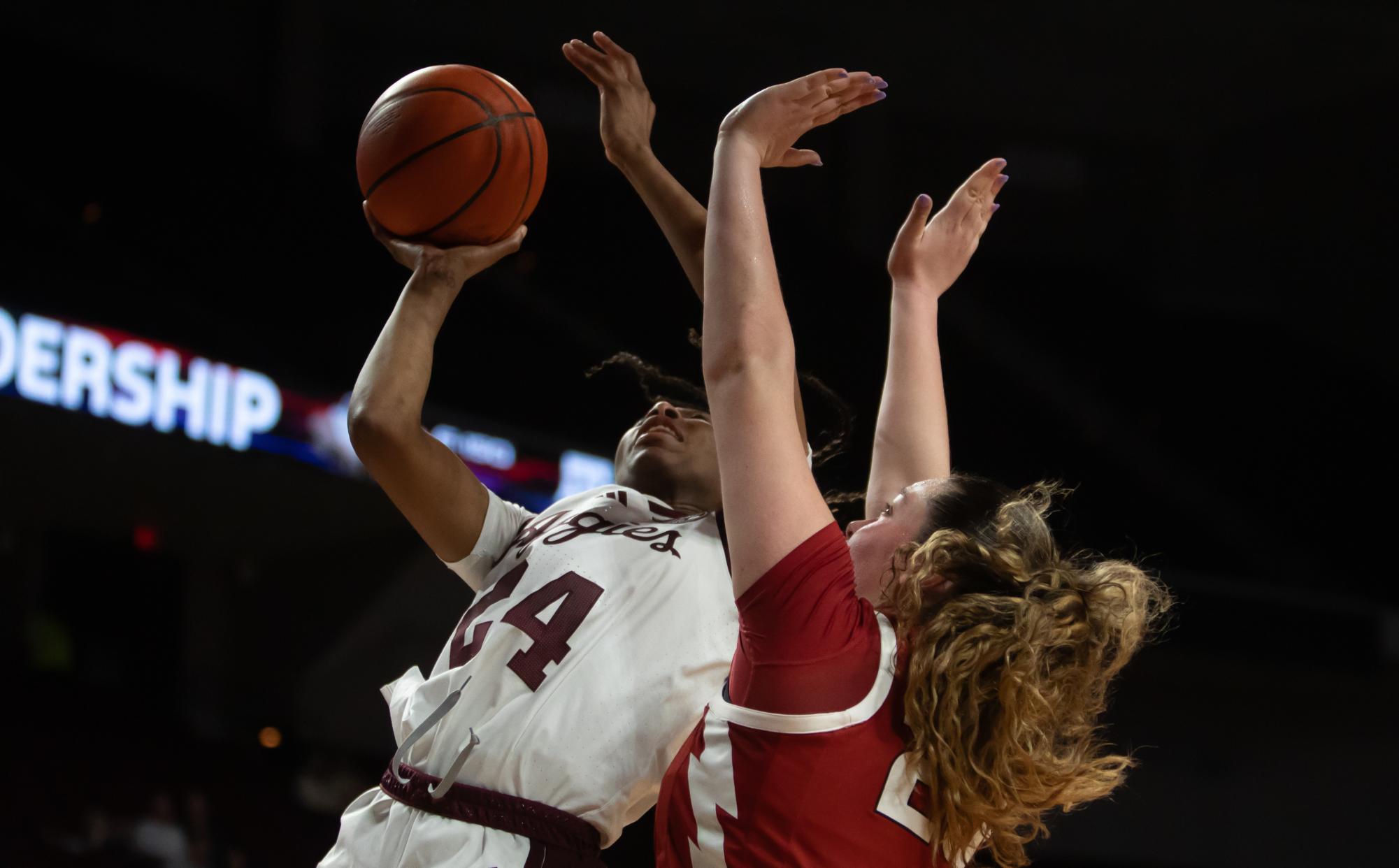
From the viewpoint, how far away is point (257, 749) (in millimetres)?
8844

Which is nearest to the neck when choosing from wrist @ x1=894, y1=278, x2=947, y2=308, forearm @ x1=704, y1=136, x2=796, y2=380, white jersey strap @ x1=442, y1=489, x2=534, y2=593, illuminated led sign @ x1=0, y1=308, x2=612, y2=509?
white jersey strap @ x1=442, y1=489, x2=534, y2=593

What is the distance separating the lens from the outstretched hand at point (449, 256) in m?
2.15

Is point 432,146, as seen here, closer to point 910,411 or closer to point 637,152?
point 637,152

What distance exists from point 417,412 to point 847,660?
0.81 meters

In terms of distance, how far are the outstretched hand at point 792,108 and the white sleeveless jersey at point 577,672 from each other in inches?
28.3

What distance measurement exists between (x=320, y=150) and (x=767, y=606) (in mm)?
9028

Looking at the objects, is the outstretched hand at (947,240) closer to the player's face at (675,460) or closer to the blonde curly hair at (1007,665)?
the player's face at (675,460)

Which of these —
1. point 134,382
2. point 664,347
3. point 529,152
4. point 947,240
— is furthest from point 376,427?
point 664,347

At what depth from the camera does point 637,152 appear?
98.9 inches

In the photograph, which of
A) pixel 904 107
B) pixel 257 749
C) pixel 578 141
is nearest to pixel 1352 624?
pixel 904 107

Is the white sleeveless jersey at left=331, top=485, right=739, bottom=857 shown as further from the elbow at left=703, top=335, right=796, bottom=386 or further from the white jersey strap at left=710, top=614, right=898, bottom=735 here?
the elbow at left=703, top=335, right=796, bottom=386

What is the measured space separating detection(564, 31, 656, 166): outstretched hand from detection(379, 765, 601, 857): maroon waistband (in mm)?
1163

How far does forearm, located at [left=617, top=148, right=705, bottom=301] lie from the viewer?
2477 mm

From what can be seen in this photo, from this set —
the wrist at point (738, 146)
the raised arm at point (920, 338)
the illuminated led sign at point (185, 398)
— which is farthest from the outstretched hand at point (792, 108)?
the illuminated led sign at point (185, 398)
